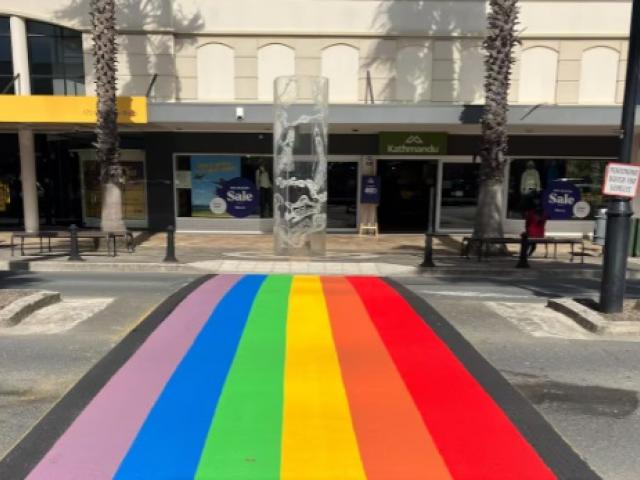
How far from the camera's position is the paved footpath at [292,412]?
3420 millimetres

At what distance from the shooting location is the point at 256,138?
61.0 ft

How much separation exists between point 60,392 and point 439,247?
1280 cm

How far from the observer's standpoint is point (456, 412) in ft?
13.8

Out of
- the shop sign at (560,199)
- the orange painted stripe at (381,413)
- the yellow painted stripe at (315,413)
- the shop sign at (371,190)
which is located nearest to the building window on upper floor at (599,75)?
the shop sign at (560,199)

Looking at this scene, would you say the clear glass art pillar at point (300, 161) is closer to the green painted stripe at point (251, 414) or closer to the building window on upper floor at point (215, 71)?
the building window on upper floor at point (215, 71)

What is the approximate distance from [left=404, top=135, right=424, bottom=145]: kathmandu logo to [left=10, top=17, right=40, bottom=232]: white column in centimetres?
1153

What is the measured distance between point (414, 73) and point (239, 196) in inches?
279

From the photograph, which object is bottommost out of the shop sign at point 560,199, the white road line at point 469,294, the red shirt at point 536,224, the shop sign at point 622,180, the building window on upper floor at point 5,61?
the white road line at point 469,294

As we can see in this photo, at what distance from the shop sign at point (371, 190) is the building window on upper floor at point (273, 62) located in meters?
4.36

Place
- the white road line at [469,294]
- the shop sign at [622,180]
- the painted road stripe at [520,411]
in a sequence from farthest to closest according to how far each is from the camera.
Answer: the white road line at [469,294]
the shop sign at [622,180]
the painted road stripe at [520,411]

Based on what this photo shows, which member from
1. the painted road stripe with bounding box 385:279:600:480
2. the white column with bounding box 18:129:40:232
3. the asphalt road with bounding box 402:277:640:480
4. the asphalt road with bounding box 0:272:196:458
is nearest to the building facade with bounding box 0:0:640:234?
the white column with bounding box 18:129:40:232

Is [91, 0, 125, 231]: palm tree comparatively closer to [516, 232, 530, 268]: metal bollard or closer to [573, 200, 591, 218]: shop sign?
[516, 232, 530, 268]: metal bollard

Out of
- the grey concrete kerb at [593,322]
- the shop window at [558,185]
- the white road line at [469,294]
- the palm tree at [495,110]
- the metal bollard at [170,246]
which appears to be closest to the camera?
the grey concrete kerb at [593,322]

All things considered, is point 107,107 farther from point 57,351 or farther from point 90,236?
point 57,351
